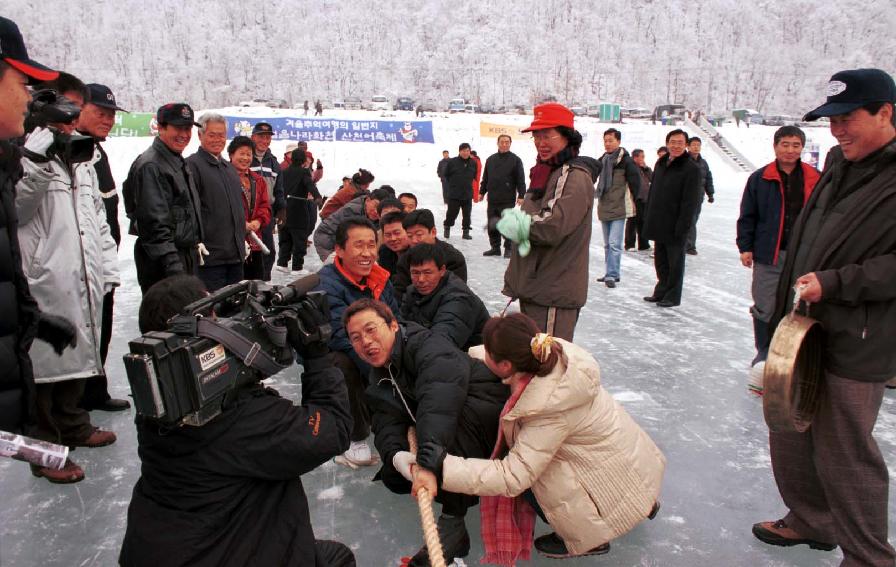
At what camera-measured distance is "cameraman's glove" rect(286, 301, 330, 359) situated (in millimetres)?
1438

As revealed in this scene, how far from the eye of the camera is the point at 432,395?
2049 millimetres

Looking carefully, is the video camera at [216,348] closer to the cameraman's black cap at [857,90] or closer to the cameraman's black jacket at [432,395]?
the cameraman's black jacket at [432,395]

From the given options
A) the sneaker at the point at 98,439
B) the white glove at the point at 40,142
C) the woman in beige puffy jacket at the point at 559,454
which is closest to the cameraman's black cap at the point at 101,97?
the white glove at the point at 40,142

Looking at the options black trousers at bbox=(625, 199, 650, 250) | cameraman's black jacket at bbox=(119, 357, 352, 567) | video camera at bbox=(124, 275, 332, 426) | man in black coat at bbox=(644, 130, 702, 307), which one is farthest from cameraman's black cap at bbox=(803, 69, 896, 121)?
black trousers at bbox=(625, 199, 650, 250)

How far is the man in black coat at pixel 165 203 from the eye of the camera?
3066mm

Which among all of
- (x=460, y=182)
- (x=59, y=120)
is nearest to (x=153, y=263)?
(x=59, y=120)

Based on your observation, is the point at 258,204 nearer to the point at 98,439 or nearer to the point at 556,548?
the point at 98,439

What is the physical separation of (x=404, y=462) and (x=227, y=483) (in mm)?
747

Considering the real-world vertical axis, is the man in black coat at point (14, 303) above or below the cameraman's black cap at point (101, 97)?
below

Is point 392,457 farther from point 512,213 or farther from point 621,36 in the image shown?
point 621,36

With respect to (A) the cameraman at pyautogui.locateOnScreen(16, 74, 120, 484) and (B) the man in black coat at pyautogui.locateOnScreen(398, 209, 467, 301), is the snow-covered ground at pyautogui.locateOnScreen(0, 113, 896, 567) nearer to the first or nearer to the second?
(A) the cameraman at pyautogui.locateOnScreen(16, 74, 120, 484)

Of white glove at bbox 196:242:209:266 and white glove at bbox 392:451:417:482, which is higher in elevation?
white glove at bbox 196:242:209:266

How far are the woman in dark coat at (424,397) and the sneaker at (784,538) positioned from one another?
104 cm

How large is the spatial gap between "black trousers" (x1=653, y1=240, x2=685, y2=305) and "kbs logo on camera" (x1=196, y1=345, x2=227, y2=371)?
5.00m
